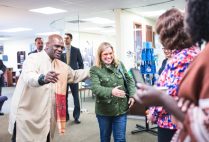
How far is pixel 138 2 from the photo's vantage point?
6883 mm

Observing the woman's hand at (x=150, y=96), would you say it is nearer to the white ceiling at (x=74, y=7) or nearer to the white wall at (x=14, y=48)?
the white ceiling at (x=74, y=7)

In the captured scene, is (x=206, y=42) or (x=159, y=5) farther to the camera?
(x=159, y=5)

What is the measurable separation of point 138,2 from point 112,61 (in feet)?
14.6

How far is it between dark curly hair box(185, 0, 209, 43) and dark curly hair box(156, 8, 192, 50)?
68cm

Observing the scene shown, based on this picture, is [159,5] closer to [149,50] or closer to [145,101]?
[149,50]

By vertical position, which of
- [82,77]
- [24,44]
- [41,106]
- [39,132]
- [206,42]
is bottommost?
[39,132]

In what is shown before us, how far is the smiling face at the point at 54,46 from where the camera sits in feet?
8.62

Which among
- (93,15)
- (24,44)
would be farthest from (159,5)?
(24,44)

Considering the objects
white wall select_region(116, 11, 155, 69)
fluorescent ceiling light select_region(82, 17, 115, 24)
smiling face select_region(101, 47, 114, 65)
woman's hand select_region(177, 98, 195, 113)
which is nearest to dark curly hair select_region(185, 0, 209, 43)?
woman's hand select_region(177, 98, 195, 113)

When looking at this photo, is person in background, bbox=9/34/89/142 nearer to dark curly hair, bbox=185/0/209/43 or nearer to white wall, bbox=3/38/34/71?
dark curly hair, bbox=185/0/209/43

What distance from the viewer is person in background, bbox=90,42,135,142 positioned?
266cm

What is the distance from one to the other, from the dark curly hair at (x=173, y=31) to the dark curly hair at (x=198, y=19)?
0.68 meters

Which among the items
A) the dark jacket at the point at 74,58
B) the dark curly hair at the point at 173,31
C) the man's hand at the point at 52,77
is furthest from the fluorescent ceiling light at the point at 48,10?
the dark curly hair at the point at 173,31

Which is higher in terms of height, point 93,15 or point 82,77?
point 93,15
